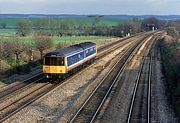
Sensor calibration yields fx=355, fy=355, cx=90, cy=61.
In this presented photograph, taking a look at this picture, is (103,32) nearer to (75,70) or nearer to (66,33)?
(66,33)

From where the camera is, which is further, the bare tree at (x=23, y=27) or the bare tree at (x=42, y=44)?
the bare tree at (x=23, y=27)

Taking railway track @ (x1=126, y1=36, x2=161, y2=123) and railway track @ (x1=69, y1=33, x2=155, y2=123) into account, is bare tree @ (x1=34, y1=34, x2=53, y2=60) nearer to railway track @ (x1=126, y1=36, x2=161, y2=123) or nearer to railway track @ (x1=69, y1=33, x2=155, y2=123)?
railway track @ (x1=69, y1=33, x2=155, y2=123)

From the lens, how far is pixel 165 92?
26125mm

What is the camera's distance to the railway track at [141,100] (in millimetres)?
19047

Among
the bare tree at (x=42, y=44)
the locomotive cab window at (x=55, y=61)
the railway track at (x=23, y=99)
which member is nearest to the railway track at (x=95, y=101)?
the railway track at (x=23, y=99)

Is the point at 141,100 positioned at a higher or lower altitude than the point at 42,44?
lower

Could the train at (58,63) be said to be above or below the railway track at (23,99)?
above

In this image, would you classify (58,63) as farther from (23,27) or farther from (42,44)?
(23,27)

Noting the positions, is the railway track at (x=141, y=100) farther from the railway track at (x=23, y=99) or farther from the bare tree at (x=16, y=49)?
the bare tree at (x=16, y=49)

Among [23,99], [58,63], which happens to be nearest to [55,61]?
[58,63]

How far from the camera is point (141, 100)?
23.3m

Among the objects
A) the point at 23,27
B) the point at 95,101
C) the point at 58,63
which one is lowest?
the point at 95,101

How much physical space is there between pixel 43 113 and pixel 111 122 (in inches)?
172

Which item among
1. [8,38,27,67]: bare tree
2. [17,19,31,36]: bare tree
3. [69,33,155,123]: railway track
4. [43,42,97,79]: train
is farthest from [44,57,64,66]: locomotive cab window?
[17,19,31,36]: bare tree
